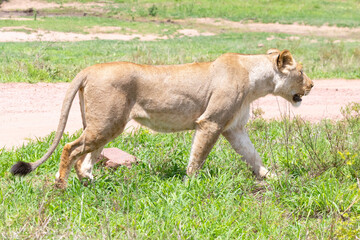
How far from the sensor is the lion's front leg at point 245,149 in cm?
561

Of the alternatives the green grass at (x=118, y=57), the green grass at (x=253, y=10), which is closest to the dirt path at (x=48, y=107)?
the green grass at (x=118, y=57)

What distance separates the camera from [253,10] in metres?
37.6

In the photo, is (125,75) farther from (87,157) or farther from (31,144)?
(31,144)

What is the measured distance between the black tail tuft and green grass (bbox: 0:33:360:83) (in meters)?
6.68

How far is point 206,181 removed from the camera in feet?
16.5

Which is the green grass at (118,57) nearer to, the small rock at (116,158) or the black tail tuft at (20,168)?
the small rock at (116,158)

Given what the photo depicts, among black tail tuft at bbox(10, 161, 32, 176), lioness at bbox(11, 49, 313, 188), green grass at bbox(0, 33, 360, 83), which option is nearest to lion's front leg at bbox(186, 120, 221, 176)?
lioness at bbox(11, 49, 313, 188)

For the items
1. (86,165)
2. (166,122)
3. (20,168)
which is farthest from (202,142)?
(20,168)

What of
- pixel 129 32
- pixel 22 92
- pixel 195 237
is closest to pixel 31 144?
pixel 195 237

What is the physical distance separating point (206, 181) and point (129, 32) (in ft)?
75.5

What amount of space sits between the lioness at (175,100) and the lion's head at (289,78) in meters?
0.01

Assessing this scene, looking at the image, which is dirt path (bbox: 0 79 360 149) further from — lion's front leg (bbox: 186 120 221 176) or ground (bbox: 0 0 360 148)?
lion's front leg (bbox: 186 120 221 176)

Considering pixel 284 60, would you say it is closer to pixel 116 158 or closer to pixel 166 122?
pixel 166 122

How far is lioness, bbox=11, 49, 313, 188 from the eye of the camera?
4867 millimetres
